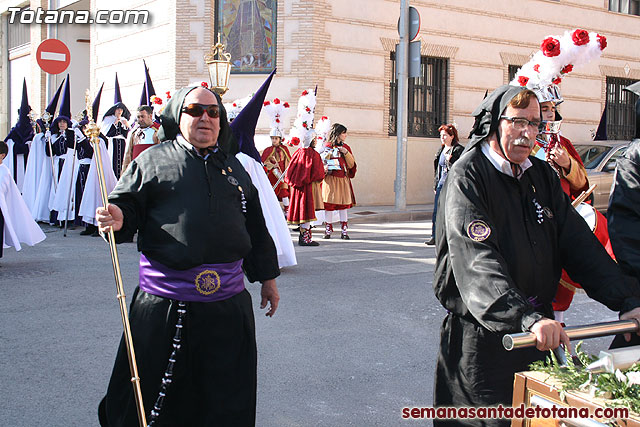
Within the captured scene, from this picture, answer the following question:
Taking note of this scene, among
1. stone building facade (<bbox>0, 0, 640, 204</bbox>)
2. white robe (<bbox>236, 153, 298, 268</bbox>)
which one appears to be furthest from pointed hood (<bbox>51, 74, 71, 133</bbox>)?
white robe (<bbox>236, 153, 298, 268</bbox>)

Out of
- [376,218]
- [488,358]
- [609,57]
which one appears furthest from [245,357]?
[609,57]

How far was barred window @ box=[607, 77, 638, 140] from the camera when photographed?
80.1 ft

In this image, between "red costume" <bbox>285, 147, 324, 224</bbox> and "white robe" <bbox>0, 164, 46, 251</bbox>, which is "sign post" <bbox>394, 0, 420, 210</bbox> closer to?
"red costume" <bbox>285, 147, 324, 224</bbox>

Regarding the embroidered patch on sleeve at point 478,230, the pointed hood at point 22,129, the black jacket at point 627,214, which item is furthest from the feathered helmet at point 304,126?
the embroidered patch on sleeve at point 478,230

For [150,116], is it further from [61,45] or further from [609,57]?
[609,57]

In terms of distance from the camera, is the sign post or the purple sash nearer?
the purple sash

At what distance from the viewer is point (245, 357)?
340 centimetres

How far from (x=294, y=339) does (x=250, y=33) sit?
13918 mm

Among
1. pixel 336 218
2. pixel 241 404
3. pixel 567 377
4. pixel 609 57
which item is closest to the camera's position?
pixel 567 377

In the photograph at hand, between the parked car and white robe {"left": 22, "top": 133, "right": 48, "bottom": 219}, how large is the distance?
453 inches

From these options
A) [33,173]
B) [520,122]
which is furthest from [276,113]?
[520,122]

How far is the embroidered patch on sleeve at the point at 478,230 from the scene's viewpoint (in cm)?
273

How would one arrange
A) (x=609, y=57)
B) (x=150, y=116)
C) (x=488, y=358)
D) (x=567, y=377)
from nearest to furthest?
(x=567, y=377) < (x=488, y=358) < (x=150, y=116) < (x=609, y=57)

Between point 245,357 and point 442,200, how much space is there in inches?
47.3
